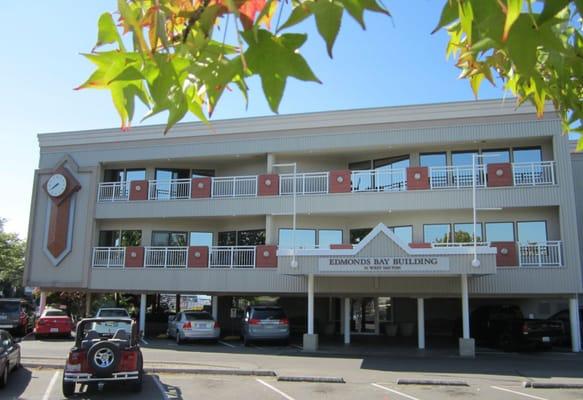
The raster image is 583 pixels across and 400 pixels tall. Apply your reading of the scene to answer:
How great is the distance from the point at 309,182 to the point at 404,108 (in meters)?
5.53

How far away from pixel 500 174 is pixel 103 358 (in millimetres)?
18096

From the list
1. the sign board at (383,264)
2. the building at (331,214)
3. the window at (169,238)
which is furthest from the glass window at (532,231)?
the window at (169,238)

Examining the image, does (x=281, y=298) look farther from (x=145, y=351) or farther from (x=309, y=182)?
(x=145, y=351)

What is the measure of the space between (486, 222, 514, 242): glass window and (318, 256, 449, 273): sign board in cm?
538

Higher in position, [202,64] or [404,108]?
[404,108]

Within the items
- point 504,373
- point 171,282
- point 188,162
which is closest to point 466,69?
point 504,373

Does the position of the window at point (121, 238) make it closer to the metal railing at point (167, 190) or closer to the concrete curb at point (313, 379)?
the metal railing at point (167, 190)

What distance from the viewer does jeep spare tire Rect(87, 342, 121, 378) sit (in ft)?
39.3

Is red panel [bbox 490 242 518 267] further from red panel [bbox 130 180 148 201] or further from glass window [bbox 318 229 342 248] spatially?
red panel [bbox 130 180 148 201]

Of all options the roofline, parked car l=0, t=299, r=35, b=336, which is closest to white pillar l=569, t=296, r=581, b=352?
the roofline

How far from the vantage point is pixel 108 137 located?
30516 mm

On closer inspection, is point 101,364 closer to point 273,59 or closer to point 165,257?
point 273,59

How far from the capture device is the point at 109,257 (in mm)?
28828

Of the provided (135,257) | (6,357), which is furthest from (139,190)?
(6,357)
